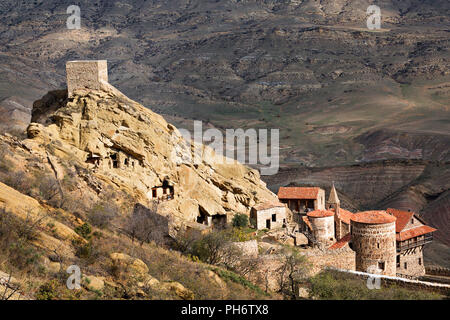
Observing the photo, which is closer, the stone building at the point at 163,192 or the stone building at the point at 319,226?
the stone building at the point at 163,192

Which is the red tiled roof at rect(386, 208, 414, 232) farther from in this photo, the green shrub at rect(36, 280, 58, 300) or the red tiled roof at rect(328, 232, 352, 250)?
the green shrub at rect(36, 280, 58, 300)

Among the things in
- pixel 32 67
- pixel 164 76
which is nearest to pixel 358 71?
pixel 164 76

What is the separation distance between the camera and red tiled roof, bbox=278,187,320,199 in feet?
130

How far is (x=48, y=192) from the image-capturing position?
2217 centimetres

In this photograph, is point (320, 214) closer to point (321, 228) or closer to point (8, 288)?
point (321, 228)

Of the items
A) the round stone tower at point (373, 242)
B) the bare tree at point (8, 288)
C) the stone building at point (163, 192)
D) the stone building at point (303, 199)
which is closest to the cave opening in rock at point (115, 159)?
the stone building at point (163, 192)

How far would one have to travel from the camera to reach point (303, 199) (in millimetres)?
39719

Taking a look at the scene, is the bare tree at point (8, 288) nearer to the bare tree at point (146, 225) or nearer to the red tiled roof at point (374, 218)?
the bare tree at point (146, 225)

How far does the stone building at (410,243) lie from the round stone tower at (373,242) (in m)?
3.70

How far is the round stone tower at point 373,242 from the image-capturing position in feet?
103

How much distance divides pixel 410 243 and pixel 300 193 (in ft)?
25.2

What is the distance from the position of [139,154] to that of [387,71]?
460 ft

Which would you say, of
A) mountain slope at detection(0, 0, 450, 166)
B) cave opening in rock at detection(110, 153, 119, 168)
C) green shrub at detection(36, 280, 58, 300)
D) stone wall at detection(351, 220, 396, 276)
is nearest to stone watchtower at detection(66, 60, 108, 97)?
cave opening in rock at detection(110, 153, 119, 168)

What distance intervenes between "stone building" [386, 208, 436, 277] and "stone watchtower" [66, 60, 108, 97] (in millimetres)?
19250
